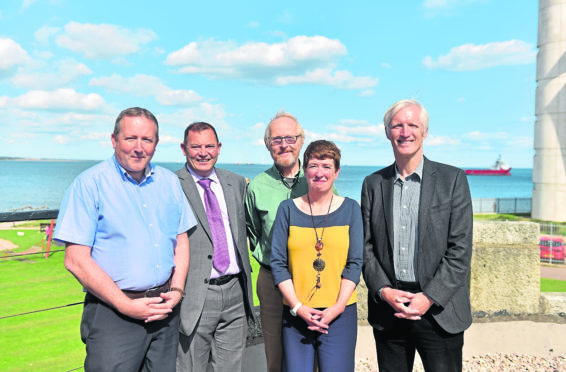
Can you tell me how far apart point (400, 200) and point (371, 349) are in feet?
9.78

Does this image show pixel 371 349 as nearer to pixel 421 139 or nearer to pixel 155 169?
pixel 421 139

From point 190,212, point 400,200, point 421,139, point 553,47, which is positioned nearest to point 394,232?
point 400,200

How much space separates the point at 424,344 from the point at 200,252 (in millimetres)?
1608

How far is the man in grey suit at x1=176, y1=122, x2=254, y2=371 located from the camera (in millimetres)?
2830

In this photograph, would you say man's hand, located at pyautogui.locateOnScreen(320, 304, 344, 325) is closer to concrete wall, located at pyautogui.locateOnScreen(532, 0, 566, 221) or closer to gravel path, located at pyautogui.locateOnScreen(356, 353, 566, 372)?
gravel path, located at pyautogui.locateOnScreen(356, 353, 566, 372)

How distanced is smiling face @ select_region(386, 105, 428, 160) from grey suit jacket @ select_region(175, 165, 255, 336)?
1273mm

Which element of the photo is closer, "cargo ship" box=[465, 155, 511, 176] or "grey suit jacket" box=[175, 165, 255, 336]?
"grey suit jacket" box=[175, 165, 255, 336]

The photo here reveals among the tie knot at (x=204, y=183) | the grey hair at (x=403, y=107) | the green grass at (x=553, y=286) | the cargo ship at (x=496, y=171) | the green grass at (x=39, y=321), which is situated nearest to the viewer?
the grey hair at (x=403, y=107)

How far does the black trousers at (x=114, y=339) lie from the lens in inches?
87.7

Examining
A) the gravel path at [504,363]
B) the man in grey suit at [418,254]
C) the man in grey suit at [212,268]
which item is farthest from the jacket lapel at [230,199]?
the gravel path at [504,363]

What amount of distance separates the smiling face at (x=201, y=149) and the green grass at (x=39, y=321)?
64.0 inches

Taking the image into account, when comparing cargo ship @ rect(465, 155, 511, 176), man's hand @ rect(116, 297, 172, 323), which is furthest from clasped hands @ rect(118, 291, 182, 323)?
cargo ship @ rect(465, 155, 511, 176)

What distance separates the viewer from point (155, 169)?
2588 millimetres

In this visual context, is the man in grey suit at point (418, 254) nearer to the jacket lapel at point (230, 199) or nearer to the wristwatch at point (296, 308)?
the wristwatch at point (296, 308)
